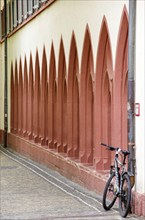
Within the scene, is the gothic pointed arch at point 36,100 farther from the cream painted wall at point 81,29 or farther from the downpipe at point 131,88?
the downpipe at point 131,88

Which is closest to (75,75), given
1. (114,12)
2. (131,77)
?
(114,12)

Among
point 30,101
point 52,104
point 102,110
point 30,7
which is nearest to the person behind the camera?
point 102,110

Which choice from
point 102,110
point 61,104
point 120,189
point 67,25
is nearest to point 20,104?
point 61,104

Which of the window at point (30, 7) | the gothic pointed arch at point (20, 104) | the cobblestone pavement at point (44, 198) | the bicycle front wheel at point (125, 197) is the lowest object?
the cobblestone pavement at point (44, 198)

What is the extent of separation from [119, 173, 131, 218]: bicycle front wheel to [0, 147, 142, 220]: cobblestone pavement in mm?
135

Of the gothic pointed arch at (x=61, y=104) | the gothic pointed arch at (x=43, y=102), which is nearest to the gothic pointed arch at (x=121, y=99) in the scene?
the gothic pointed arch at (x=61, y=104)

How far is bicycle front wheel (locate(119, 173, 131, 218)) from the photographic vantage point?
45.9ft

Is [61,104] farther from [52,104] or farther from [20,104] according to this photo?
[20,104]

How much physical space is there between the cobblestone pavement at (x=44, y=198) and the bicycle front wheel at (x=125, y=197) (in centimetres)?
13

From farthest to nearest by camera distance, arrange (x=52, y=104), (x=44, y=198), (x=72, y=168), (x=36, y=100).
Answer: (x=36, y=100) → (x=52, y=104) → (x=72, y=168) → (x=44, y=198)

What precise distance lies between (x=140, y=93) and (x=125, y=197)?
1.81 meters

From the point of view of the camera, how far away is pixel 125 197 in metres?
14.3

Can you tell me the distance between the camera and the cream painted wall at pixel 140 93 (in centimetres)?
1431

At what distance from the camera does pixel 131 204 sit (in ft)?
47.4
